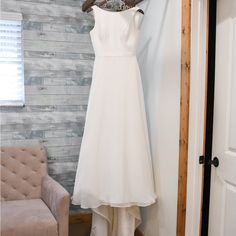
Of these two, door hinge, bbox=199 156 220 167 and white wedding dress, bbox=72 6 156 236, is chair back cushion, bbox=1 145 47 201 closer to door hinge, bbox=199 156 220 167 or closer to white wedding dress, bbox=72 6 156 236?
white wedding dress, bbox=72 6 156 236

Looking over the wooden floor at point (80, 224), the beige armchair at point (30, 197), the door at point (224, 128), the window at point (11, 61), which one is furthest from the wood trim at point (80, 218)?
the door at point (224, 128)

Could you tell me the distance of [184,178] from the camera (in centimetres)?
187

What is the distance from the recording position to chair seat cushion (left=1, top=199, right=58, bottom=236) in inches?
75.4

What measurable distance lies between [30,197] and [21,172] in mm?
221

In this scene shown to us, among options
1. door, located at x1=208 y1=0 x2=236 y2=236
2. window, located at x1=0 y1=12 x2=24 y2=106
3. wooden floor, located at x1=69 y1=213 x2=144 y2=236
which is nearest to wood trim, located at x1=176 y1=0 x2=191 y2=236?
door, located at x1=208 y1=0 x2=236 y2=236

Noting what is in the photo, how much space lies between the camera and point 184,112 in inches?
72.5

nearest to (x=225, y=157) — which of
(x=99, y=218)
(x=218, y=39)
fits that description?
(x=218, y=39)

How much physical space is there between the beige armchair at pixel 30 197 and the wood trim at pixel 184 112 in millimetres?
757

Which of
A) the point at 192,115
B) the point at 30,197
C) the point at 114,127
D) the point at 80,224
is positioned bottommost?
the point at 80,224

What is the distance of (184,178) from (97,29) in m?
1.16

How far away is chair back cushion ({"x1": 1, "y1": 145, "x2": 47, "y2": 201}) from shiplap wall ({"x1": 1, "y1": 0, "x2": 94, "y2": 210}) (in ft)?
0.62

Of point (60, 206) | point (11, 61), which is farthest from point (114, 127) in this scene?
point (11, 61)

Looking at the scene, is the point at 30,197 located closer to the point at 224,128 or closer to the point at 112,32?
the point at 112,32

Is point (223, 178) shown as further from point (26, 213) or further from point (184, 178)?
point (26, 213)
